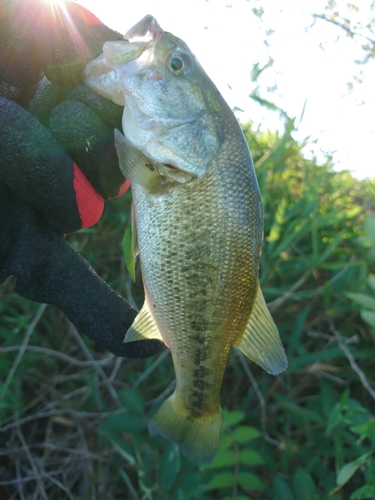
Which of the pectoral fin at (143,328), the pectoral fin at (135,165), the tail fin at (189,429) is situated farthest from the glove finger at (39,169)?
the tail fin at (189,429)

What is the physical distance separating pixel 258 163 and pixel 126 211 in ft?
3.35

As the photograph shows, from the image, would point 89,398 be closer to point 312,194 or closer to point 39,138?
point 39,138

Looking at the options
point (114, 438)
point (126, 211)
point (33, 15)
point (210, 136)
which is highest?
point (33, 15)

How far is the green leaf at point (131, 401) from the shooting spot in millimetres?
2139

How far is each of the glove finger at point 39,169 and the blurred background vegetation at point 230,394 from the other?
3.82 ft

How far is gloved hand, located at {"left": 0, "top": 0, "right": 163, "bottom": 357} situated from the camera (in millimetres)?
1347

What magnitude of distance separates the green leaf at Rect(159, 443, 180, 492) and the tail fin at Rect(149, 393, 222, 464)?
0.34 metres

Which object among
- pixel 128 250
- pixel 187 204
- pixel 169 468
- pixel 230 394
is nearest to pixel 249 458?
pixel 169 468

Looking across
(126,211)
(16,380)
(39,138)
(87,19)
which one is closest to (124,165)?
(39,138)

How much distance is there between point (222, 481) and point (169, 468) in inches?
10.6

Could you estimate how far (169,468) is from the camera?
1.99 metres

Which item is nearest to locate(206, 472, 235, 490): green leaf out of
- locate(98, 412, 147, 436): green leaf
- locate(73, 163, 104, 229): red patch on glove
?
locate(98, 412, 147, 436): green leaf

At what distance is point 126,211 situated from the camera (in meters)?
2.86

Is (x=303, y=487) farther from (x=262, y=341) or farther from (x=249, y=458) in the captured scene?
(x=262, y=341)
